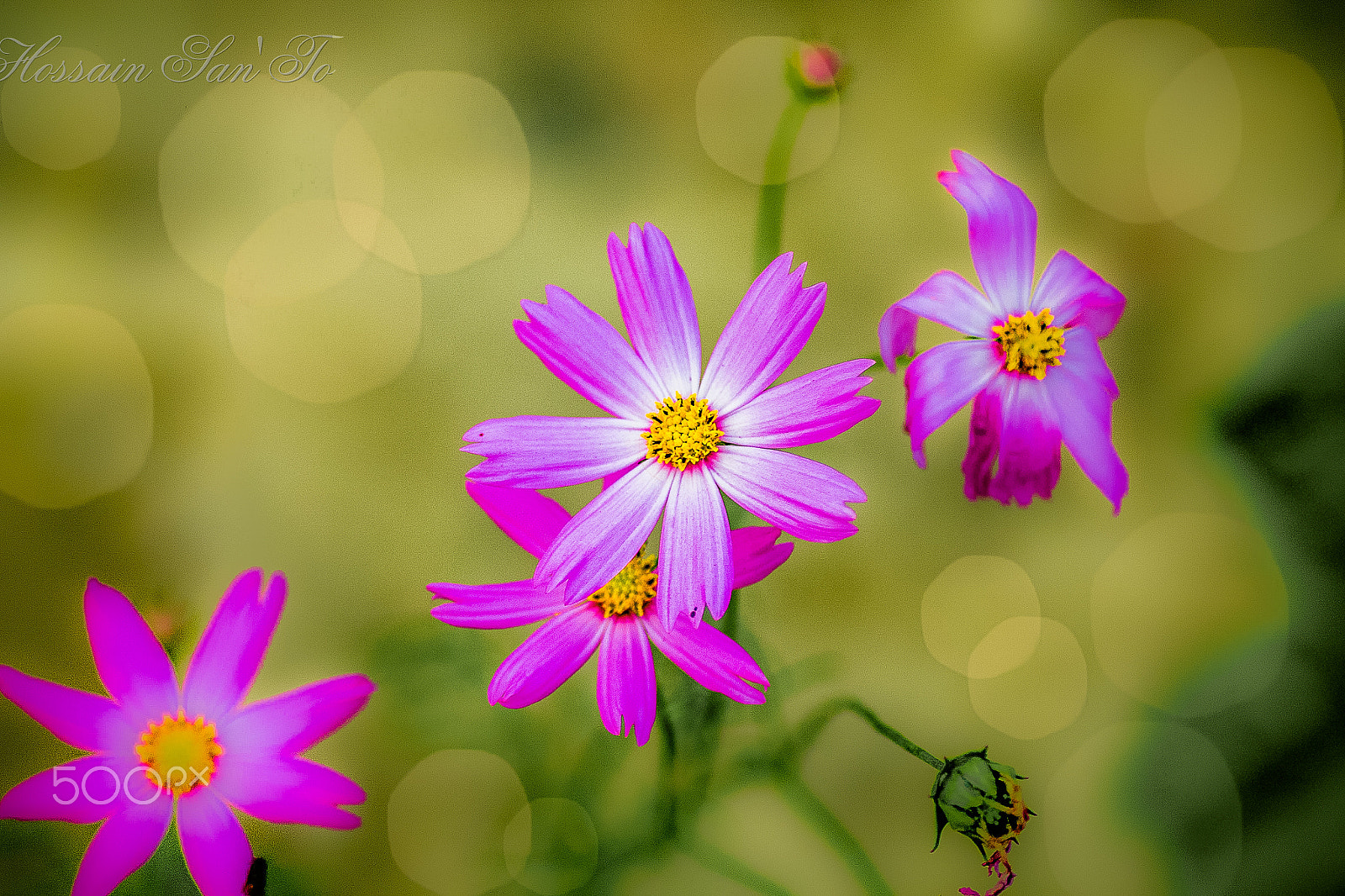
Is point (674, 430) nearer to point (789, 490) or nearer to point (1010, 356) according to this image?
point (789, 490)

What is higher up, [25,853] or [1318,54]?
[1318,54]

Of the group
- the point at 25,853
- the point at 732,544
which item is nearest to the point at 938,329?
the point at 732,544

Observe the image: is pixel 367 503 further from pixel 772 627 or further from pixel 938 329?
pixel 938 329

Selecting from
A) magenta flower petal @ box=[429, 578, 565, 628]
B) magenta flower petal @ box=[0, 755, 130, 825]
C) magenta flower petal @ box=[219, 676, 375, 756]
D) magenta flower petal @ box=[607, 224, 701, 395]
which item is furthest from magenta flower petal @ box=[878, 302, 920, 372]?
magenta flower petal @ box=[0, 755, 130, 825]

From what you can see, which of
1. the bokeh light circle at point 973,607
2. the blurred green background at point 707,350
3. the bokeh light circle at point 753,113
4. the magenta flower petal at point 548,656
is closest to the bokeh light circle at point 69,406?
the blurred green background at point 707,350

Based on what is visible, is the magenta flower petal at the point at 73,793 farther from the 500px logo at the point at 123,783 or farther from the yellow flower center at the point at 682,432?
the yellow flower center at the point at 682,432

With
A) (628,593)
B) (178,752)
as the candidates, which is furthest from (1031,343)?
(178,752)
